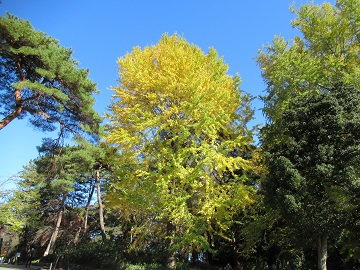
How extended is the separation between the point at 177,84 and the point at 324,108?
5482 millimetres

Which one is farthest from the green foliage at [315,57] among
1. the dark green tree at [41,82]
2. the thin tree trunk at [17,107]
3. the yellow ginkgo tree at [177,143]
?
the thin tree trunk at [17,107]

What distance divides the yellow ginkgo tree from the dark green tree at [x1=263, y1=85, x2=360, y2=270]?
143cm

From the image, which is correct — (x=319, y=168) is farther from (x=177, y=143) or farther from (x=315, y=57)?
(x=315, y=57)

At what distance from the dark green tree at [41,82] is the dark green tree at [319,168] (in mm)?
8212

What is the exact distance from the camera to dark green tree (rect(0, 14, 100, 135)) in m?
9.66

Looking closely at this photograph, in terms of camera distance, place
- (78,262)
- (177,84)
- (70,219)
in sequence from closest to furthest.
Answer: (177,84) < (78,262) < (70,219)

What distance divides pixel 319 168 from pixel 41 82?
11.1 meters

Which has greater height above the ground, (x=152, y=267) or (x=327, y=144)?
(x=327, y=144)

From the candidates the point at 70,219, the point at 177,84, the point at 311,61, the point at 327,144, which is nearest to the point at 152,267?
the point at 177,84

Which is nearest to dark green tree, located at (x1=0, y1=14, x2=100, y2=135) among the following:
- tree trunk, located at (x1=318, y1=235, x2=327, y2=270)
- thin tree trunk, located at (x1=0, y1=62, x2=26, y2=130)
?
thin tree trunk, located at (x1=0, y1=62, x2=26, y2=130)

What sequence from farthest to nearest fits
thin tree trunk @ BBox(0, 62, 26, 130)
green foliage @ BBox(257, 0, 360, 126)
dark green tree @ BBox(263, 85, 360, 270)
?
green foliage @ BBox(257, 0, 360, 126) → thin tree trunk @ BBox(0, 62, 26, 130) → dark green tree @ BBox(263, 85, 360, 270)

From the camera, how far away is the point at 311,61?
1096 centimetres

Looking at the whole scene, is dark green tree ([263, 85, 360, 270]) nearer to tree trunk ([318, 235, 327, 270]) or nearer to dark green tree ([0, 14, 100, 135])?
tree trunk ([318, 235, 327, 270])

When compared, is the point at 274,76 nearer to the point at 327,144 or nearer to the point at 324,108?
the point at 324,108
